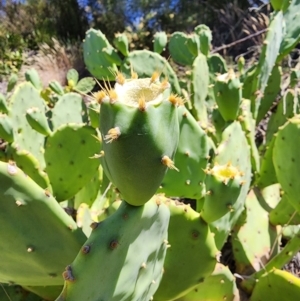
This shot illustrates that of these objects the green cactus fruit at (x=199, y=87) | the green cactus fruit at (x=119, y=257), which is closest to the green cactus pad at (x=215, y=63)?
the green cactus fruit at (x=199, y=87)

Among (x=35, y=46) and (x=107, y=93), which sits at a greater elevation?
(x=107, y=93)

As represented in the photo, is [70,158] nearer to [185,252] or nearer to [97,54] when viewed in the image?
[185,252]

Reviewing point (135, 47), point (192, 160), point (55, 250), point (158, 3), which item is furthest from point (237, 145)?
point (158, 3)

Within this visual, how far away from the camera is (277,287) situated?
137 centimetres

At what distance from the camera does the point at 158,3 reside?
362 inches

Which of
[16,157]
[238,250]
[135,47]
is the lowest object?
[135,47]

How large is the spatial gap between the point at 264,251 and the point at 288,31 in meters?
1.38

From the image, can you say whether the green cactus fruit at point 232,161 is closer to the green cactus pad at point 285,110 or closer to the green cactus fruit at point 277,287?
the green cactus fruit at point 277,287

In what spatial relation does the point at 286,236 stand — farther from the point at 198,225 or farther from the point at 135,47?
the point at 135,47

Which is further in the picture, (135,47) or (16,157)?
(135,47)

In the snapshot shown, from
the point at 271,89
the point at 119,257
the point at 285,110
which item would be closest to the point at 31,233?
the point at 119,257

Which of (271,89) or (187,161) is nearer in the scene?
(187,161)

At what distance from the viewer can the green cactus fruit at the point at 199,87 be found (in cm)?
220

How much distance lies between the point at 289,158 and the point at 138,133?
A: 2.98ft
